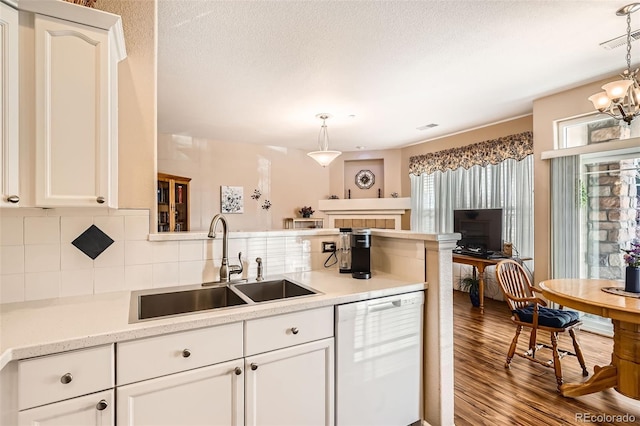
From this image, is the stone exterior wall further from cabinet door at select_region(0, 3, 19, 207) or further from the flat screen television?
cabinet door at select_region(0, 3, 19, 207)

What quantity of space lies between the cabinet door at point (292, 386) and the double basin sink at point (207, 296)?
0.28 meters

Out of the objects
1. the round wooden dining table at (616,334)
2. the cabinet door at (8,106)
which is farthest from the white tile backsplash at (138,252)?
the round wooden dining table at (616,334)

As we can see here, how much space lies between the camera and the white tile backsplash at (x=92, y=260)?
4.97 feet

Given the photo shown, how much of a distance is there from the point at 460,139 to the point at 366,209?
87.3 inches

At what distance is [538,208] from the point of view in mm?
3998

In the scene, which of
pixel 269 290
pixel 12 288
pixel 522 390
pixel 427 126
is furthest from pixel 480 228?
pixel 12 288

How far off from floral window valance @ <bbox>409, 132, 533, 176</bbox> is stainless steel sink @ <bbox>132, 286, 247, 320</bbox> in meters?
4.52

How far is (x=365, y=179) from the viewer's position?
7.13 m

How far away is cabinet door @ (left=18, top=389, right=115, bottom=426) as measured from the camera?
106cm

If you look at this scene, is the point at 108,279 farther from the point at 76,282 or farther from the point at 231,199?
the point at 231,199

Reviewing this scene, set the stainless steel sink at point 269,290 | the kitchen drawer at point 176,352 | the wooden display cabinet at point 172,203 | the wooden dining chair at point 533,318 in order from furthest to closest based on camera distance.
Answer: the wooden display cabinet at point 172,203, the wooden dining chair at point 533,318, the stainless steel sink at point 269,290, the kitchen drawer at point 176,352

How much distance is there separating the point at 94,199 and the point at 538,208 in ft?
14.9

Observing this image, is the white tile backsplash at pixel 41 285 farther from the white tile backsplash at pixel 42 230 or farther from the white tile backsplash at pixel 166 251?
the white tile backsplash at pixel 166 251

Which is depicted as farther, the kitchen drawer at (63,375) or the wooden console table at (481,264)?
the wooden console table at (481,264)
